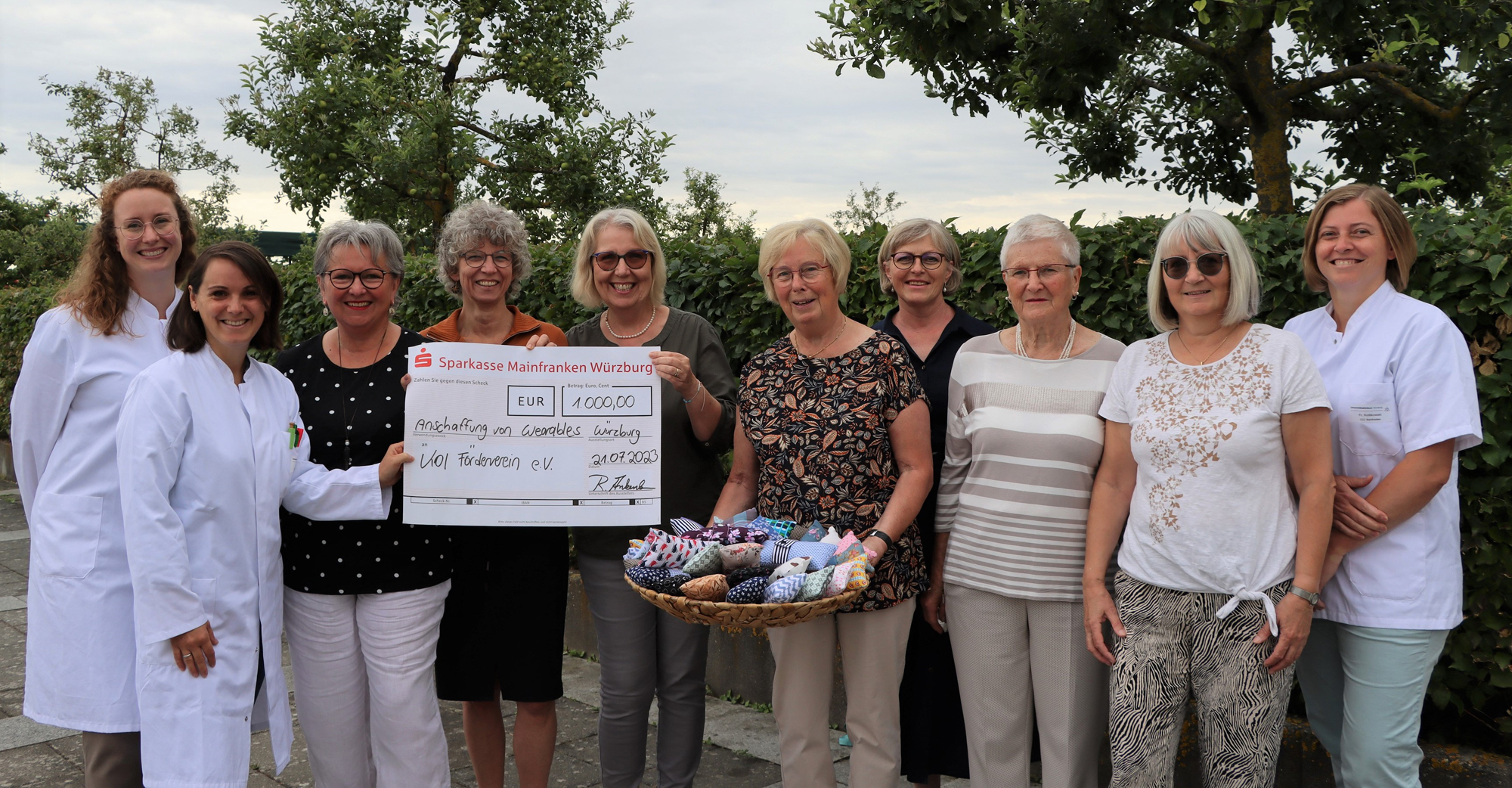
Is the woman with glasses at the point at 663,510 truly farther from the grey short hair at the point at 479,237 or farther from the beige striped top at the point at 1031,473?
the beige striped top at the point at 1031,473

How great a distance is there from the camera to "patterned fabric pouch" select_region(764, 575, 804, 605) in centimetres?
271

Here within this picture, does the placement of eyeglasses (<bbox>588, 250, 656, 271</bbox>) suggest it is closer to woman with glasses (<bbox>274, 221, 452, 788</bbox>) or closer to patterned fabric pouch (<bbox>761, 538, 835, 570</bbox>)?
woman with glasses (<bbox>274, 221, 452, 788</bbox>)

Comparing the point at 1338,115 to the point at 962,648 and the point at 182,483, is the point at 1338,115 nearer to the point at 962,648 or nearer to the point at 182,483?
the point at 962,648

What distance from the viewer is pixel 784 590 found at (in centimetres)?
271

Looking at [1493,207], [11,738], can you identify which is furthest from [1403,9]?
[11,738]

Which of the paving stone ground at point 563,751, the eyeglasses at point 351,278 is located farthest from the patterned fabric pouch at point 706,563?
the paving stone ground at point 563,751

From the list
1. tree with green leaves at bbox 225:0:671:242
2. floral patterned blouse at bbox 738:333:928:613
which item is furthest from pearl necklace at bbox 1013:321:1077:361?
tree with green leaves at bbox 225:0:671:242

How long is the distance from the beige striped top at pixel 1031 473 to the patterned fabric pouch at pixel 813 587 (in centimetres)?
62

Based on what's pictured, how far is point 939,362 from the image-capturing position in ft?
11.9

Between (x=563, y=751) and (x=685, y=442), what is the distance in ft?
6.25

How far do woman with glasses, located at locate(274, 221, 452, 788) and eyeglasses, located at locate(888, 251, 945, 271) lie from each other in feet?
5.61

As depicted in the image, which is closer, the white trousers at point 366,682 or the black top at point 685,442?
the white trousers at point 366,682

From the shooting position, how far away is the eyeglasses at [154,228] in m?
3.39

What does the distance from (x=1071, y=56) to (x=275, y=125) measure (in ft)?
28.5
